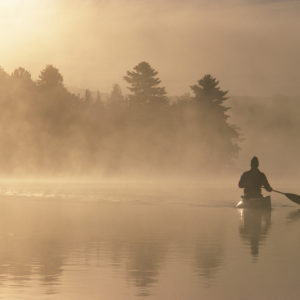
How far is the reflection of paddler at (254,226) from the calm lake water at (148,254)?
0.11ft

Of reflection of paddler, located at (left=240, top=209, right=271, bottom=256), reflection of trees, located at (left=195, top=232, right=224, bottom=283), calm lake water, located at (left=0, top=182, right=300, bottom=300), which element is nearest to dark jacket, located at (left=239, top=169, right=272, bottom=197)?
reflection of paddler, located at (left=240, top=209, right=271, bottom=256)

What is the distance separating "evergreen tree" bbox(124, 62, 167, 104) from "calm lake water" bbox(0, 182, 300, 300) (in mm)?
81923

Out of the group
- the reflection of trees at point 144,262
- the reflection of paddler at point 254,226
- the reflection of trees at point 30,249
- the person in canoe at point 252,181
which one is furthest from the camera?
the person in canoe at point 252,181

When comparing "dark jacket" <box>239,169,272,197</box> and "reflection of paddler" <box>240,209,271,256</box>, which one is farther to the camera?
"dark jacket" <box>239,169,272,197</box>

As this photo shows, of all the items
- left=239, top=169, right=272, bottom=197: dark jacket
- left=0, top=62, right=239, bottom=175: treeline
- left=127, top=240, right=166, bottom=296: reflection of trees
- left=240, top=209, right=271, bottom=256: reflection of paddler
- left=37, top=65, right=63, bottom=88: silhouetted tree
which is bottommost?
left=127, top=240, right=166, bottom=296: reflection of trees

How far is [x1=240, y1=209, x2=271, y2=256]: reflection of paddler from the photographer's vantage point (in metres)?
25.6

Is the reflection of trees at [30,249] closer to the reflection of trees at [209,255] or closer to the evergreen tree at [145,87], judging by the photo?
the reflection of trees at [209,255]

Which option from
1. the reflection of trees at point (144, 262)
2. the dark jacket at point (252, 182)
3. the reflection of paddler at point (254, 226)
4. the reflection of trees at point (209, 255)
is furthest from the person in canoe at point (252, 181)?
the reflection of trees at point (144, 262)

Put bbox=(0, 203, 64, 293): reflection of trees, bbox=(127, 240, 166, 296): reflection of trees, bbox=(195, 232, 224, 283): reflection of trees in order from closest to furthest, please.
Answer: bbox=(127, 240, 166, 296): reflection of trees, bbox=(0, 203, 64, 293): reflection of trees, bbox=(195, 232, 224, 283): reflection of trees

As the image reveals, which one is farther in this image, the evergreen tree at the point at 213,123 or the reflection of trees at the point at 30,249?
the evergreen tree at the point at 213,123

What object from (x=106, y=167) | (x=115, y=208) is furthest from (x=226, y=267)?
(x=106, y=167)

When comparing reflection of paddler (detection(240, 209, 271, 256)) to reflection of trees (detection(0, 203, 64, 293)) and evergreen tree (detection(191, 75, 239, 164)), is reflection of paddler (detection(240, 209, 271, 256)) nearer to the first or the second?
reflection of trees (detection(0, 203, 64, 293))

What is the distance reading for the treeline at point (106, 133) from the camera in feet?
382

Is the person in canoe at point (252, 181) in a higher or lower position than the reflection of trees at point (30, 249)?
higher
